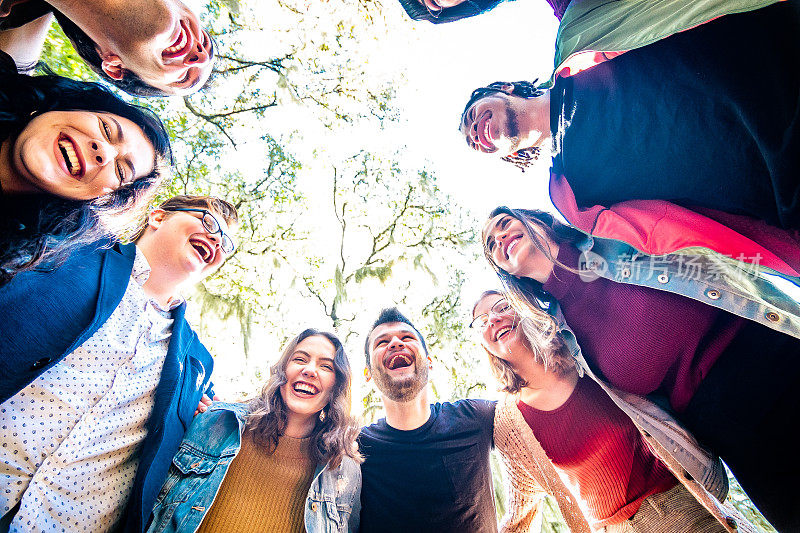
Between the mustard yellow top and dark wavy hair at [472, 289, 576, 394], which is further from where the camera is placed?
dark wavy hair at [472, 289, 576, 394]

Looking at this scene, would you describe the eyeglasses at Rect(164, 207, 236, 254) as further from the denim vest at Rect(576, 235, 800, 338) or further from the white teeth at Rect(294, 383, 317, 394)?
the denim vest at Rect(576, 235, 800, 338)

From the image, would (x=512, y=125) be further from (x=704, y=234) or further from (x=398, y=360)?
(x=398, y=360)

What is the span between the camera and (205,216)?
3.15m

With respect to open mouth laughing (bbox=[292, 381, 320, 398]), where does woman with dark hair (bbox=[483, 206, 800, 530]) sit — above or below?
above

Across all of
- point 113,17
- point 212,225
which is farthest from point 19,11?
point 212,225

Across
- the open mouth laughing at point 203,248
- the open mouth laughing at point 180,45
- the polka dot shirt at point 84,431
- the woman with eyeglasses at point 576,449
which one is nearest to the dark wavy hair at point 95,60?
the open mouth laughing at point 180,45

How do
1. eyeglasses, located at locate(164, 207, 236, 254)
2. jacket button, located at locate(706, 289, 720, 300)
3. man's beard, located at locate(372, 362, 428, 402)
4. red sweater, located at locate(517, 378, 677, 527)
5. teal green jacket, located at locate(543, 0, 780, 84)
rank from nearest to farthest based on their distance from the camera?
teal green jacket, located at locate(543, 0, 780, 84), jacket button, located at locate(706, 289, 720, 300), red sweater, located at locate(517, 378, 677, 527), eyeglasses, located at locate(164, 207, 236, 254), man's beard, located at locate(372, 362, 428, 402)

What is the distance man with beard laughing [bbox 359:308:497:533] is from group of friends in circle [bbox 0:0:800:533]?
21mm

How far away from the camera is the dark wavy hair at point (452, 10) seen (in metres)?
3.01

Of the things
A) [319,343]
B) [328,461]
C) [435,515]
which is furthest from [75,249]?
[435,515]

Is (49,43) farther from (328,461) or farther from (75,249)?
(328,461)

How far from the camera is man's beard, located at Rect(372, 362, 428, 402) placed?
3.30m

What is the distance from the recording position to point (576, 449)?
8.70 feet

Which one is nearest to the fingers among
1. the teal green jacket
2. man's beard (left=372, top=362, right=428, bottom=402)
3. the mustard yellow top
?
the mustard yellow top
